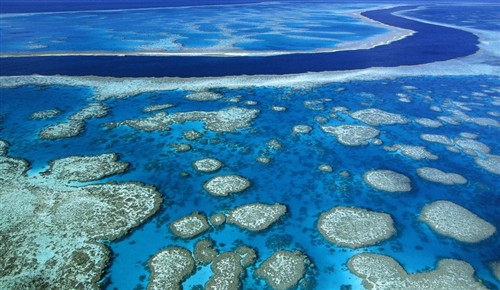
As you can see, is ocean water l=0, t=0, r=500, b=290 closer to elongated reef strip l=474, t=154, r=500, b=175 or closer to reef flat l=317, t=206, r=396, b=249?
reef flat l=317, t=206, r=396, b=249

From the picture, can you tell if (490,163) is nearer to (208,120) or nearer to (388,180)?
(388,180)

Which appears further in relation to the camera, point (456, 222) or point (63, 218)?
point (456, 222)

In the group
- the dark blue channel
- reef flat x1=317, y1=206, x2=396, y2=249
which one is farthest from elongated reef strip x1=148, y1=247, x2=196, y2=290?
the dark blue channel

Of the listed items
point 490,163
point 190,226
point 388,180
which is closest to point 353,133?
point 388,180

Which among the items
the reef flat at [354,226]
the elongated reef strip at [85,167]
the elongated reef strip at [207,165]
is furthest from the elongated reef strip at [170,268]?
the elongated reef strip at [85,167]

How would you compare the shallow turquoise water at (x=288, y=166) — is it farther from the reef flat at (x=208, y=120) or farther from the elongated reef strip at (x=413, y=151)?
the reef flat at (x=208, y=120)

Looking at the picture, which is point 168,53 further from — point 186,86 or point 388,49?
point 388,49

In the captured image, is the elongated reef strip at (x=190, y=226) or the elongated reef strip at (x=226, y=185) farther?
the elongated reef strip at (x=226, y=185)

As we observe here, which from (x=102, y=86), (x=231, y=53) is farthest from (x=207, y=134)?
(x=231, y=53)
